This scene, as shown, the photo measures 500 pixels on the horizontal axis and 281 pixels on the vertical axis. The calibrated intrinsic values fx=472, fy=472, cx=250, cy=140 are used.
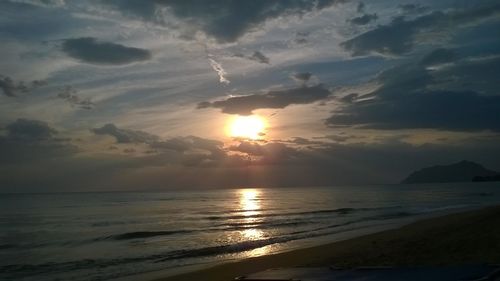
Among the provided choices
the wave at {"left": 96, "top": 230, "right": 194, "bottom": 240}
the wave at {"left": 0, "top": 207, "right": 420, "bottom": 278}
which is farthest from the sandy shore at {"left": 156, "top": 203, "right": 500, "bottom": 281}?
the wave at {"left": 96, "top": 230, "right": 194, "bottom": 240}

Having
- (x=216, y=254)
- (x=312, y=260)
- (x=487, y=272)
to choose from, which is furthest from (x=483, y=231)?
(x=216, y=254)

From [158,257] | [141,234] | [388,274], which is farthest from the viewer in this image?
[141,234]

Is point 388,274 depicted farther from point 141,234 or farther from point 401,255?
point 141,234

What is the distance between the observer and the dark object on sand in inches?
389

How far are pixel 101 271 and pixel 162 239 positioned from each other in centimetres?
1433

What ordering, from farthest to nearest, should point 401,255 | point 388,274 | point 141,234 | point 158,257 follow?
1. point 141,234
2. point 158,257
3. point 401,255
4. point 388,274

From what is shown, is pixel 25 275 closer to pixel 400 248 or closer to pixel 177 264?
pixel 177 264

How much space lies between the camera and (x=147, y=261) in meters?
25.1

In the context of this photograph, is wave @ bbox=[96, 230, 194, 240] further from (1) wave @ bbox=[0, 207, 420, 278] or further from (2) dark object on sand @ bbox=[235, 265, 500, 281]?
(2) dark object on sand @ bbox=[235, 265, 500, 281]

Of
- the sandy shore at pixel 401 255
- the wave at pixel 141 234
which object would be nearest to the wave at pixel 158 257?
the wave at pixel 141 234

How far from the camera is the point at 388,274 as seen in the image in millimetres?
10867

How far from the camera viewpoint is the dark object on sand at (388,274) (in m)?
9.88

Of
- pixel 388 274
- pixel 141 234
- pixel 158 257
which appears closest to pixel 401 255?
pixel 388 274

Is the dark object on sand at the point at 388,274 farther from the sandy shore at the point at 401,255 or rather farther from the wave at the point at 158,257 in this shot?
the wave at the point at 158,257
